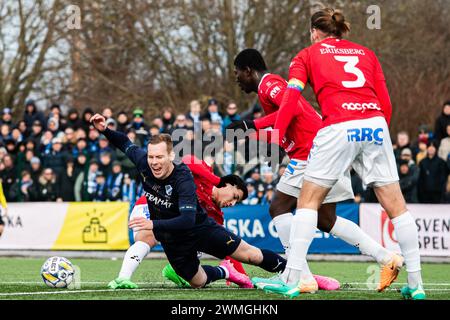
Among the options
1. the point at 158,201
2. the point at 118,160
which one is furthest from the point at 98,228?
A: the point at 158,201

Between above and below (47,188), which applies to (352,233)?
above

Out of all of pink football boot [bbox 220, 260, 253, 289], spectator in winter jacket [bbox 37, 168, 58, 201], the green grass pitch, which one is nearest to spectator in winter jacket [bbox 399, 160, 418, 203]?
the green grass pitch

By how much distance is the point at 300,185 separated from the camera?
368 inches

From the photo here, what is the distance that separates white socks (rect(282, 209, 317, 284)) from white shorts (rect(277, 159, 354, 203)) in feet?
3.82

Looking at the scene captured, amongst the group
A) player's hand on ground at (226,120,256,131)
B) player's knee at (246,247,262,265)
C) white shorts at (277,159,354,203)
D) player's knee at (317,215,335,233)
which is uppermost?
player's hand on ground at (226,120,256,131)

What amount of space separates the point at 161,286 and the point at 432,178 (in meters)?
Answer: 8.70

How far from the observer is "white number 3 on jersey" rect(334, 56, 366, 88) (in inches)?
323

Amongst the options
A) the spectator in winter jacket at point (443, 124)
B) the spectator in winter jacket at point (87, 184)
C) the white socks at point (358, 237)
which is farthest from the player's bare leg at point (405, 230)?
the spectator in winter jacket at point (87, 184)

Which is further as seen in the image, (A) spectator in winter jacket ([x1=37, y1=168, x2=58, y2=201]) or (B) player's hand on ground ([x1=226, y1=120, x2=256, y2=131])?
(A) spectator in winter jacket ([x1=37, y1=168, x2=58, y2=201])

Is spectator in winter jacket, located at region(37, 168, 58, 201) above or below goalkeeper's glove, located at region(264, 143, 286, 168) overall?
below

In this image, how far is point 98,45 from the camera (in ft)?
92.2

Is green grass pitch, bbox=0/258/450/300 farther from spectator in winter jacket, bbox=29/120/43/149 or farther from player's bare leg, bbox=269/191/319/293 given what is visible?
spectator in winter jacket, bbox=29/120/43/149

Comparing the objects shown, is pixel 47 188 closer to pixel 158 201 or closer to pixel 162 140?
pixel 158 201

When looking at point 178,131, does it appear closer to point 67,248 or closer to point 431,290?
point 67,248
